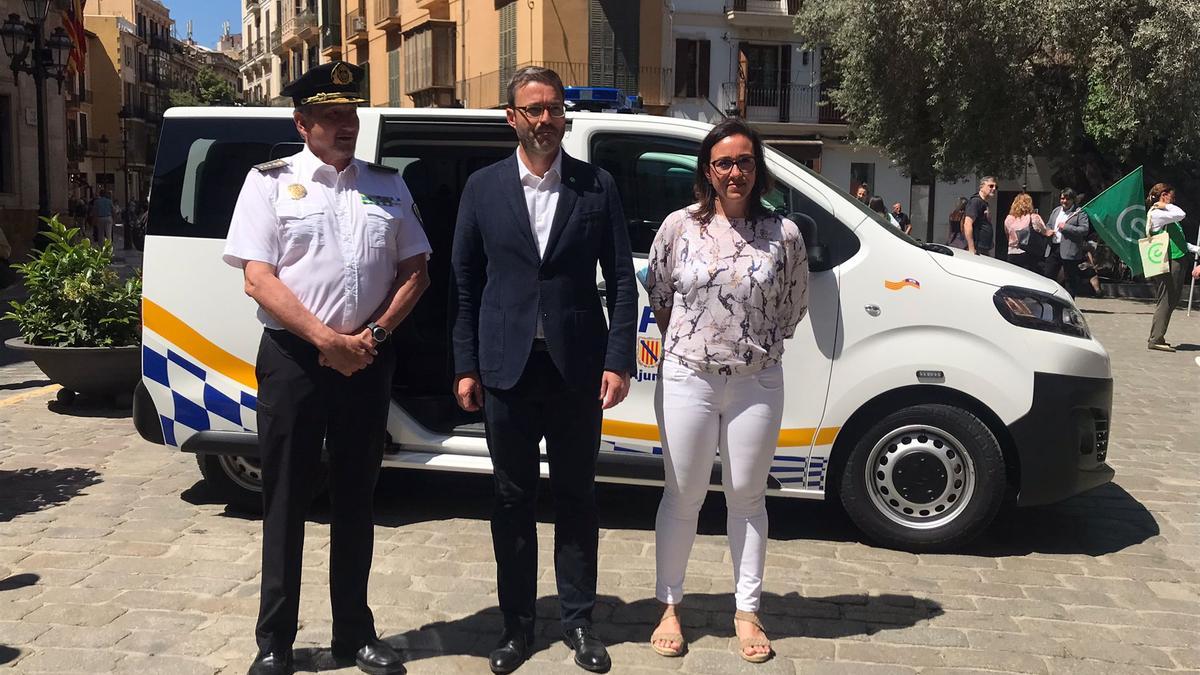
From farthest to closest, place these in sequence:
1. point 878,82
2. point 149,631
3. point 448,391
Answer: point 878,82, point 448,391, point 149,631

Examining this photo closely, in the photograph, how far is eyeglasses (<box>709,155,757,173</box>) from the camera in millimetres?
3711

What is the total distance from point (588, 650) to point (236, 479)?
2589mm

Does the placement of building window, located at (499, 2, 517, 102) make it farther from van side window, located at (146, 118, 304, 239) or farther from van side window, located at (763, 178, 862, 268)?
van side window, located at (763, 178, 862, 268)

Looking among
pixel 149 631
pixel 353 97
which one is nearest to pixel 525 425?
pixel 353 97

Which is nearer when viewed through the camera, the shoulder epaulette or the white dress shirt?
the shoulder epaulette

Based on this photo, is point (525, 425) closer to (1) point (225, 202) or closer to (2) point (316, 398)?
(2) point (316, 398)

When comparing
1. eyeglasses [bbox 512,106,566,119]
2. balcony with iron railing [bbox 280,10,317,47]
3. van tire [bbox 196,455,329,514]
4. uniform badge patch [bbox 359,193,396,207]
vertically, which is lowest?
van tire [bbox 196,455,329,514]

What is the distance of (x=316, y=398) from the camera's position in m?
3.54

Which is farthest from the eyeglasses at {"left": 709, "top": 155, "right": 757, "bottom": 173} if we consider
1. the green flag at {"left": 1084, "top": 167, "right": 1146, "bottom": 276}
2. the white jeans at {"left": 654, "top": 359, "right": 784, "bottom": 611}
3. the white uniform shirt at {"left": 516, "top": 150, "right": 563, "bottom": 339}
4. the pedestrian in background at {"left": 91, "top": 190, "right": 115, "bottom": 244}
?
the pedestrian in background at {"left": 91, "top": 190, "right": 115, "bottom": 244}

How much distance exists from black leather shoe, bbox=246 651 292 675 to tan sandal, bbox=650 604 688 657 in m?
1.27

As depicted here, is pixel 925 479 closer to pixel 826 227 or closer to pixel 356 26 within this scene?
pixel 826 227

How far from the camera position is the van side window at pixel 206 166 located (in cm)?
524

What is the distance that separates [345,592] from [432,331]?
244 centimetres

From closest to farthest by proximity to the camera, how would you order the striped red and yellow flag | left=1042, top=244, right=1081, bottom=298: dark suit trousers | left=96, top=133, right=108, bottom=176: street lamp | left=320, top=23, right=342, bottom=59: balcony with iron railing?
left=1042, top=244, right=1081, bottom=298: dark suit trousers, the striped red and yellow flag, left=320, top=23, right=342, bottom=59: balcony with iron railing, left=96, top=133, right=108, bottom=176: street lamp
